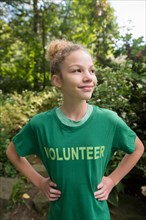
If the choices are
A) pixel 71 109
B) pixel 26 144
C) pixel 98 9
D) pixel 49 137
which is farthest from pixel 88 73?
pixel 98 9

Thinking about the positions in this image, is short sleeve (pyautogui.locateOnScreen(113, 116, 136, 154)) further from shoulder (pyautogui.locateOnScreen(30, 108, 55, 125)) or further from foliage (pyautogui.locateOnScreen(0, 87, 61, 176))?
foliage (pyautogui.locateOnScreen(0, 87, 61, 176))

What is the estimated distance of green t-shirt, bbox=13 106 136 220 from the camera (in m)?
1.42

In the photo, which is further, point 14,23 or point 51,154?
point 14,23

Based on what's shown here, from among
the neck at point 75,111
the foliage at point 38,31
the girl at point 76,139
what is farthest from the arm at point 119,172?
the foliage at point 38,31

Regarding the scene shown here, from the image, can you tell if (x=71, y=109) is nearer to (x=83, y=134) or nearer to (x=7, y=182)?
(x=83, y=134)

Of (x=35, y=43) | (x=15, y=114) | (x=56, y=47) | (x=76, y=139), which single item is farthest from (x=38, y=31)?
(x=76, y=139)

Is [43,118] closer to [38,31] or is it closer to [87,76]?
[87,76]

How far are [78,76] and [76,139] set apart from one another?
1.01 feet

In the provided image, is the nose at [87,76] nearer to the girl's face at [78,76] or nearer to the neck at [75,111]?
the girl's face at [78,76]

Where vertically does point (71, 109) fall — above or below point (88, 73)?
below

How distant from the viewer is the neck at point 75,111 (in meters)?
1.48

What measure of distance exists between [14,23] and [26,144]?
7792mm

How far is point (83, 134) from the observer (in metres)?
1.42

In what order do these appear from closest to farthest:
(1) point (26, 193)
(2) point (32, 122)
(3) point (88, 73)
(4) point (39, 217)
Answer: (3) point (88, 73) < (2) point (32, 122) < (4) point (39, 217) < (1) point (26, 193)
